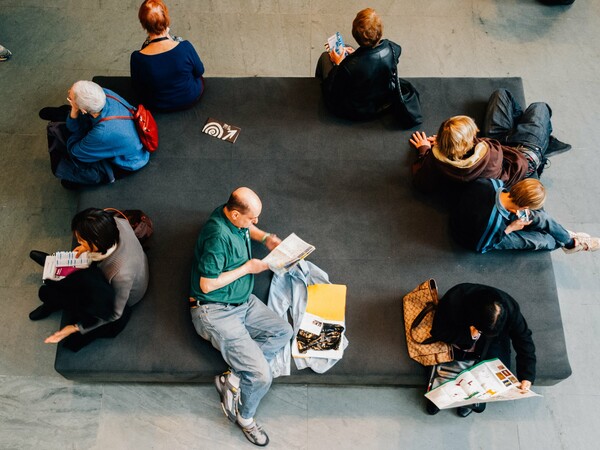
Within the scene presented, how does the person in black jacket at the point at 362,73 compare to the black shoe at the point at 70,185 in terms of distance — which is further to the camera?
the black shoe at the point at 70,185

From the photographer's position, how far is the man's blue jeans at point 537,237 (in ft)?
12.7

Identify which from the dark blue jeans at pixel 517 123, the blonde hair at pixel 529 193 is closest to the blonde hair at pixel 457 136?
the blonde hair at pixel 529 193

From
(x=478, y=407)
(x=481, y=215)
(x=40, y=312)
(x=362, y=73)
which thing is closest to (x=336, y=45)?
(x=362, y=73)

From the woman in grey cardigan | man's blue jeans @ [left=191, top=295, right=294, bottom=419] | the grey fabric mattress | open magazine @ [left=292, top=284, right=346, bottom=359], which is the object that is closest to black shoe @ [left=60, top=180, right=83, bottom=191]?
the grey fabric mattress

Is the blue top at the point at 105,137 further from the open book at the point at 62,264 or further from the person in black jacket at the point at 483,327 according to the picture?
the person in black jacket at the point at 483,327

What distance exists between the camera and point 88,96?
355cm

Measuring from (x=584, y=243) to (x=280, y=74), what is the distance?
3.20m

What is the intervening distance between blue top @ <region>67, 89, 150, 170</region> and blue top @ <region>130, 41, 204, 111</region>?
32 cm

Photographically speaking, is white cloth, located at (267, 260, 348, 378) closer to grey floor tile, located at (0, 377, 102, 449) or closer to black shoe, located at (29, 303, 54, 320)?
grey floor tile, located at (0, 377, 102, 449)

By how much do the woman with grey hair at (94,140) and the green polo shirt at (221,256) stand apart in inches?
44.7

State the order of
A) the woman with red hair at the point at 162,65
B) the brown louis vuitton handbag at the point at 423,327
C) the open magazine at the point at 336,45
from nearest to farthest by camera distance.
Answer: the brown louis vuitton handbag at the point at 423,327 < the woman with red hair at the point at 162,65 < the open magazine at the point at 336,45

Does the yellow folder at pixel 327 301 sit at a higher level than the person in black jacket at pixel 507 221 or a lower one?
lower

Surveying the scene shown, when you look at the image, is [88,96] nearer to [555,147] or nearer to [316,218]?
[316,218]

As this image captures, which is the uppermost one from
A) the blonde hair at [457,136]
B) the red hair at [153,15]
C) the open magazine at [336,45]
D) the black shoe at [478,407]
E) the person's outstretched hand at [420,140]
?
the red hair at [153,15]
